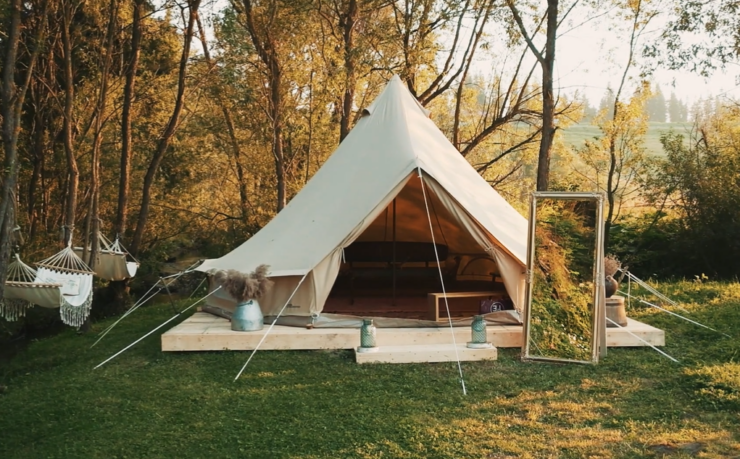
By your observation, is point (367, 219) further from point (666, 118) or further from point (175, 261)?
point (666, 118)

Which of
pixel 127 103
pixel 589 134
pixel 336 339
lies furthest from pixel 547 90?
pixel 336 339

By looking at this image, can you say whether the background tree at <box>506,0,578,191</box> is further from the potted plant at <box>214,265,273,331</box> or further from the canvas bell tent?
the potted plant at <box>214,265,273,331</box>

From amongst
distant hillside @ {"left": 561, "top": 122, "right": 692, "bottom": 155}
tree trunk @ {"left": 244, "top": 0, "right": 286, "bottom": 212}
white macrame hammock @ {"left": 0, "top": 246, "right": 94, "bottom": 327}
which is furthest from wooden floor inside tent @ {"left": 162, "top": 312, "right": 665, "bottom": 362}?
distant hillside @ {"left": 561, "top": 122, "right": 692, "bottom": 155}

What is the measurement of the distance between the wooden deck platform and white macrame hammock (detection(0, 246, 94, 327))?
1149mm

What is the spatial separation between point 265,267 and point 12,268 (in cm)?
226

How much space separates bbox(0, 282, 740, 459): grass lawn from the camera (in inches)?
139

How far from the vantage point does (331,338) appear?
216 inches

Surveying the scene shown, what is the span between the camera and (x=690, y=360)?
505 centimetres

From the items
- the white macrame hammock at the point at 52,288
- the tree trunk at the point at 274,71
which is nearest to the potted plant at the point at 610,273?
the white macrame hammock at the point at 52,288

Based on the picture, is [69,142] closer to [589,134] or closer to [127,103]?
[127,103]

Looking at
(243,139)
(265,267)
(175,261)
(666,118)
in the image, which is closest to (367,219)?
(265,267)

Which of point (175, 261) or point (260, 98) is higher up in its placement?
point (260, 98)

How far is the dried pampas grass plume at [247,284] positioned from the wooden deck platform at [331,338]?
0.98ft

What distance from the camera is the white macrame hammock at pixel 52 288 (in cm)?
571
